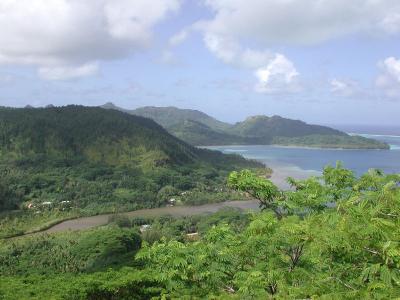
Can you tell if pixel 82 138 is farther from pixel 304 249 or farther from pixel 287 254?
pixel 304 249

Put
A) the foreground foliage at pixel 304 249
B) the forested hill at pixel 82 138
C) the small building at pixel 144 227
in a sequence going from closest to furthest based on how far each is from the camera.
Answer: the foreground foliage at pixel 304 249 → the small building at pixel 144 227 → the forested hill at pixel 82 138

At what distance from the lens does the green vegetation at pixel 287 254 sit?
6.25 metres

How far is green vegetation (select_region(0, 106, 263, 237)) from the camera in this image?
91875 mm

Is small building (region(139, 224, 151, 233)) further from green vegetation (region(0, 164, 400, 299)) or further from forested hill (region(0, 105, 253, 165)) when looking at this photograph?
forested hill (region(0, 105, 253, 165))

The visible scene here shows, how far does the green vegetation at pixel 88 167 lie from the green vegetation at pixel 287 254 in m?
61.2

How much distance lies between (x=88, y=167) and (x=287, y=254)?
113m

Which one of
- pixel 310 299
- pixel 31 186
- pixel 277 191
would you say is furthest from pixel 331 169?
pixel 31 186

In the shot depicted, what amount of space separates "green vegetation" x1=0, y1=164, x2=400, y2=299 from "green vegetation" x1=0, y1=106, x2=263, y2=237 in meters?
61.2

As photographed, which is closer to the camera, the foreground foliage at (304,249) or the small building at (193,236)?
the foreground foliage at (304,249)

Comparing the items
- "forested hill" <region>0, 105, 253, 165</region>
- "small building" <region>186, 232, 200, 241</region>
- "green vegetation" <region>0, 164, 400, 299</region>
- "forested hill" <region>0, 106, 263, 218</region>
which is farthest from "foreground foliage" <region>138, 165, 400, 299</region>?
"forested hill" <region>0, 105, 253, 165</region>

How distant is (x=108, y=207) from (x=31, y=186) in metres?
23.1

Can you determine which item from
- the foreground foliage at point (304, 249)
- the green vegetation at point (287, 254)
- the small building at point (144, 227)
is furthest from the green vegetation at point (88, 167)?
the foreground foliage at point (304, 249)

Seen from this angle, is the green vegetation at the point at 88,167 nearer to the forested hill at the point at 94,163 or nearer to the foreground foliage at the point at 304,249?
the forested hill at the point at 94,163

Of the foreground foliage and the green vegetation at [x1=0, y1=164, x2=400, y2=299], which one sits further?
the green vegetation at [x1=0, y1=164, x2=400, y2=299]
